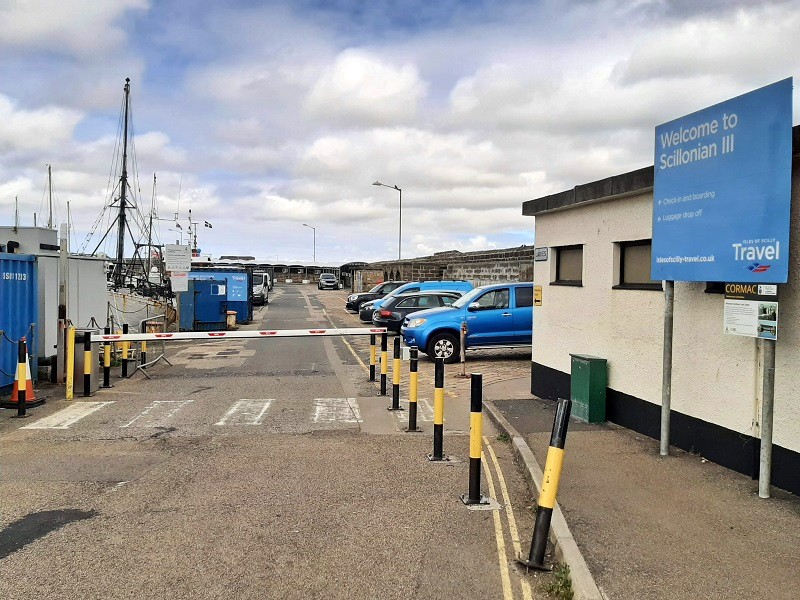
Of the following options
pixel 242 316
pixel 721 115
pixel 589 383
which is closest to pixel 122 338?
pixel 589 383

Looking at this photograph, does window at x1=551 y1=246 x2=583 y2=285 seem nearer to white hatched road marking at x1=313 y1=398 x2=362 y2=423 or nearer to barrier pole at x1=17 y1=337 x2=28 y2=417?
white hatched road marking at x1=313 y1=398 x2=362 y2=423

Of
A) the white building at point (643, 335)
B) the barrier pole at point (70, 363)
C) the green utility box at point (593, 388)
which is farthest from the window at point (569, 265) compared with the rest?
the barrier pole at point (70, 363)

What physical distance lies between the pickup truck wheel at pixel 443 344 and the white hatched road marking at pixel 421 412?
4689 mm

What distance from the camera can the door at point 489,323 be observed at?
16438mm

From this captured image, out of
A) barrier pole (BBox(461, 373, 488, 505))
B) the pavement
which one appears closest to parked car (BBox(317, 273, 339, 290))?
the pavement

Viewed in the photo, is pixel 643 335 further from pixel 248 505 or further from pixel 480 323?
pixel 480 323

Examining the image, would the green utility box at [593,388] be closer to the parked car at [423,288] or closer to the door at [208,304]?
the parked car at [423,288]

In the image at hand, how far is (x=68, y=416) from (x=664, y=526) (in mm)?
8305

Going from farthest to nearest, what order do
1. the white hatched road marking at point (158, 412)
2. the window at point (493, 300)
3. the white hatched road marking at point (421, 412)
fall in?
the window at point (493, 300), the white hatched road marking at point (421, 412), the white hatched road marking at point (158, 412)

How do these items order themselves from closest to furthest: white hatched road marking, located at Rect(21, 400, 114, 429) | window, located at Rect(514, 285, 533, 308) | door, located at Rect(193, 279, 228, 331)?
white hatched road marking, located at Rect(21, 400, 114, 429) < window, located at Rect(514, 285, 533, 308) < door, located at Rect(193, 279, 228, 331)

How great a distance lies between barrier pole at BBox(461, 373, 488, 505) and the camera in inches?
233

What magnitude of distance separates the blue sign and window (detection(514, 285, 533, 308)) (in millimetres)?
9243

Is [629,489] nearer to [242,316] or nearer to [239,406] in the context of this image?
[239,406]

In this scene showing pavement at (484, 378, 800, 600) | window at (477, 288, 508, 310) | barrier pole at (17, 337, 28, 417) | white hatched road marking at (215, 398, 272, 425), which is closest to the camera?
pavement at (484, 378, 800, 600)
